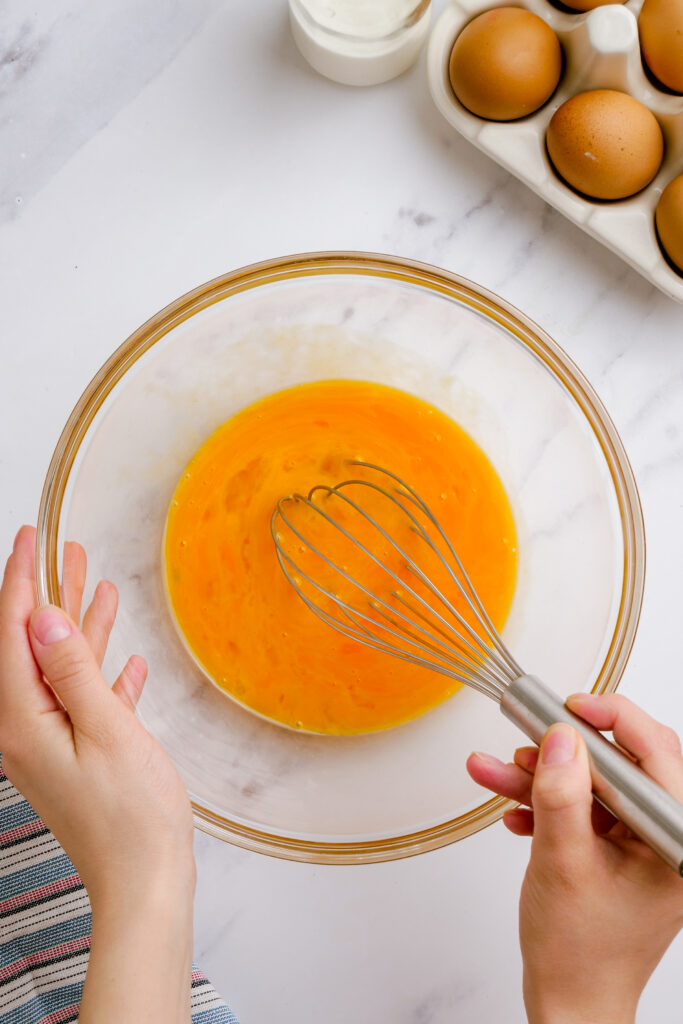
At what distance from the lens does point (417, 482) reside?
0.96 meters

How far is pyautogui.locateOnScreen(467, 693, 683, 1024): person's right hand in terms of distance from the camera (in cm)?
71

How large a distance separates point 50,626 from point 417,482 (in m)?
0.42

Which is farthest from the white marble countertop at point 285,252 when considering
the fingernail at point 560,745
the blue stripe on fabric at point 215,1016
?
the fingernail at point 560,745

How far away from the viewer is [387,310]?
0.98m

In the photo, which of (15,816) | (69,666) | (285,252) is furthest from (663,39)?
(15,816)

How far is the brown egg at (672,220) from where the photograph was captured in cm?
90

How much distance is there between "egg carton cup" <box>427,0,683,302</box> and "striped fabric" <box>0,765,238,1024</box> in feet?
2.92

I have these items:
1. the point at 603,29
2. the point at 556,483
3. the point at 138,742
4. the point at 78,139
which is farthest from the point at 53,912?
the point at 603,29

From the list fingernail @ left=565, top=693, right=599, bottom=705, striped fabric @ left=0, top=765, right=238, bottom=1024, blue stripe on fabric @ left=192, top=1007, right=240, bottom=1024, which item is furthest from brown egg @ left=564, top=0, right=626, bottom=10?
blue stripe on fabric @ left=192, top=1007, right=240, bottom=1024

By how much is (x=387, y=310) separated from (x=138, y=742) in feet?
1.75

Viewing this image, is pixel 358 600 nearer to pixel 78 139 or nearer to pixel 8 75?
pixel 78 139

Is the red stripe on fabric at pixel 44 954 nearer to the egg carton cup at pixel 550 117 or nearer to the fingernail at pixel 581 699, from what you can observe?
the fingernail at pixel 581 699

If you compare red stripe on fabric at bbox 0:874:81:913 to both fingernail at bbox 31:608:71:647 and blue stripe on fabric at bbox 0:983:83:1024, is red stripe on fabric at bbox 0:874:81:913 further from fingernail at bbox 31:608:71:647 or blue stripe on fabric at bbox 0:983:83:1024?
fingernail at bbox 31:608:71:647

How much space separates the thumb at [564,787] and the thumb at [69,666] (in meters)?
0.38
